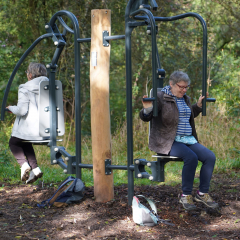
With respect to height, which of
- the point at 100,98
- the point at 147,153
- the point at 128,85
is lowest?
the point at 147,153

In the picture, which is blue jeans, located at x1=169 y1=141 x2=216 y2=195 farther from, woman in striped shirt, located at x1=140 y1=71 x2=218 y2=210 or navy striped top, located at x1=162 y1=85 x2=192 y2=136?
navy striped top, located at x1=162 y1=85 x2=192 y2=136

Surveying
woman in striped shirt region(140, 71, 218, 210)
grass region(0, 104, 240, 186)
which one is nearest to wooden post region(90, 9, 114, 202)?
woman in striped shirt region(140, 71, 218, 210)

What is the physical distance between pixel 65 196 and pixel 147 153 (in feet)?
11.7

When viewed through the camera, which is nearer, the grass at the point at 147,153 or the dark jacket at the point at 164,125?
the dark jacket at the point at 164,125

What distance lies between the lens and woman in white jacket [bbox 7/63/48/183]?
4809 mm

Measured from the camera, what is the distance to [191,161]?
3.62 metres

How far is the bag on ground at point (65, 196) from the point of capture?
4.11 meters

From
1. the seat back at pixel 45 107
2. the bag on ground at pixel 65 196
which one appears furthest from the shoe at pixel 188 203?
the seat back at pixel 45 107

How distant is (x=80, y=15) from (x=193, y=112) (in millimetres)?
5948

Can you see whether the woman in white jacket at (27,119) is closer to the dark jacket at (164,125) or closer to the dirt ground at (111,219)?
the dirt ground at (111,219)

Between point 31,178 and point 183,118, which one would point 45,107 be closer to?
point 31,178

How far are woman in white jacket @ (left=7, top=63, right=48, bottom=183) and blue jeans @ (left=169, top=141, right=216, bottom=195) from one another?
74.6 inches

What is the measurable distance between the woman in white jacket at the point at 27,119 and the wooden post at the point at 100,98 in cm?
99

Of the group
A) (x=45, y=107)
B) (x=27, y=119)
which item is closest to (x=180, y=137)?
(x=45, y=107)
